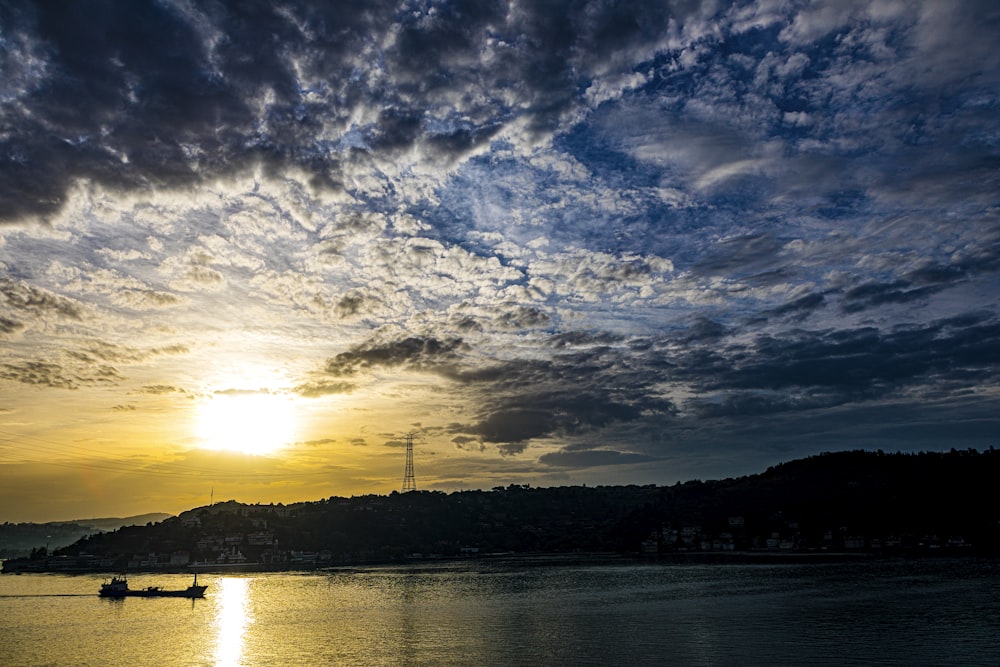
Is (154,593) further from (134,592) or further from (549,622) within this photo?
(549,622)

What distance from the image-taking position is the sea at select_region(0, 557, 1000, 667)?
→ 220ft

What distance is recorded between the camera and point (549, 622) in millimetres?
90000

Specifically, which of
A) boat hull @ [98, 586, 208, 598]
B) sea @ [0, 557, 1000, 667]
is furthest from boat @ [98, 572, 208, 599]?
sea @ [0, 557, 1000, 667]

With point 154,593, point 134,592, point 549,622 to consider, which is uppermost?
point 134,592

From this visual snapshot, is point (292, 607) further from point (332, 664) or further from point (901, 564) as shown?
point (901, 564)

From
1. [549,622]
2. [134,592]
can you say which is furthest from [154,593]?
[549,622]

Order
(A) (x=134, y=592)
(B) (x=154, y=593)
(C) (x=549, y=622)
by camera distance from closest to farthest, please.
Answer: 1. (C) (x=549, y=622)
2. (B) (x=154, y=593)
3. (A) (x=134, y=592)

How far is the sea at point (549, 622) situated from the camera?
6719cm

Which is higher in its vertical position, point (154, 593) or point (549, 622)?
point (154, 593)

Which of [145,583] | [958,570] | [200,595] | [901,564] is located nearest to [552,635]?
[200,595]

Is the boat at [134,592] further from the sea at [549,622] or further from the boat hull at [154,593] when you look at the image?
the sea at [549,622]

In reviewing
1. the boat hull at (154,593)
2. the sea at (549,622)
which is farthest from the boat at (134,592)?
the sea at (549,622)

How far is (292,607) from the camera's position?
398 ft

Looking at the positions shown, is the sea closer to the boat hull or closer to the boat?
the boat hull
